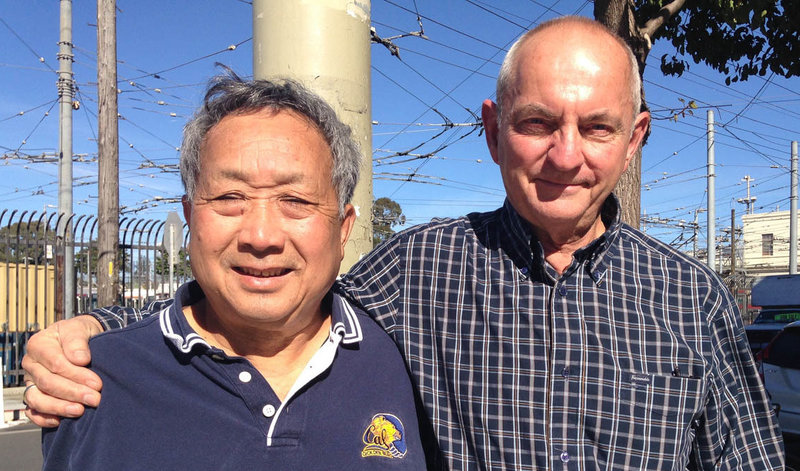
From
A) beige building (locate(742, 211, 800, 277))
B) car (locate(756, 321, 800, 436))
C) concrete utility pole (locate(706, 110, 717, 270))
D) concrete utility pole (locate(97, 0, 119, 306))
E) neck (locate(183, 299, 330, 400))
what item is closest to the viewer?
neck (locate(183, 299, 330, 400))

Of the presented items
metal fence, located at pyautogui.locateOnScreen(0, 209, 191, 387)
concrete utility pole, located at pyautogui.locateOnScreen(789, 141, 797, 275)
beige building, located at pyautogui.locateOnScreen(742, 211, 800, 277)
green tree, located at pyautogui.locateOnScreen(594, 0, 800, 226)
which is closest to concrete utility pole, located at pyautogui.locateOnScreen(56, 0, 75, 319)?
metal fence, located at pyautogui.locateOnScreen(0, 209, 191, 387)

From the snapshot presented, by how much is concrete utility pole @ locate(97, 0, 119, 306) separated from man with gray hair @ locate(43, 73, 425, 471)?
8333mm

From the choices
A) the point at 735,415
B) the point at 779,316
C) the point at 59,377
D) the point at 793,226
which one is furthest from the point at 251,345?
the point at 793,226

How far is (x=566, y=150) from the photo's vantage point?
176cm

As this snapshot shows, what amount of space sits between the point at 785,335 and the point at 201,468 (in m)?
6.56

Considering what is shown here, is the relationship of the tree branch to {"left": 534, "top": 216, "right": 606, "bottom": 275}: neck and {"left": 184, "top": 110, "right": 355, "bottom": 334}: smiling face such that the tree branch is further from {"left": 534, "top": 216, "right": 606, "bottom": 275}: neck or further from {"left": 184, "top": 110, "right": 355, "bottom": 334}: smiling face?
{"left": 184, "top": 110, "right": 355, "bottom": 334}: smiling face

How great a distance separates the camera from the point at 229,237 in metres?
1.69

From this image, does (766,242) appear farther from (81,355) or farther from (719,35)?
(81,355)

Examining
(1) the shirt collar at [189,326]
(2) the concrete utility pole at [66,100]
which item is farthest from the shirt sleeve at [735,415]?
(2) the concrete utility pole at [66,100]

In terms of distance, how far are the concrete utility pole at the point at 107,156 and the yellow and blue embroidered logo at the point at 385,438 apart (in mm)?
8564

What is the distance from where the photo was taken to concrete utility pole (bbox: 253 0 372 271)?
246 centimetres

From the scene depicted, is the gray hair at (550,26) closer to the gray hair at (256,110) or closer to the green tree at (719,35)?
the gray hair at (256,110)

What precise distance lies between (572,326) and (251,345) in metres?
0.97

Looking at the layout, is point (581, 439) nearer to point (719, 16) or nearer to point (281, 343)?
point (281, 343)
